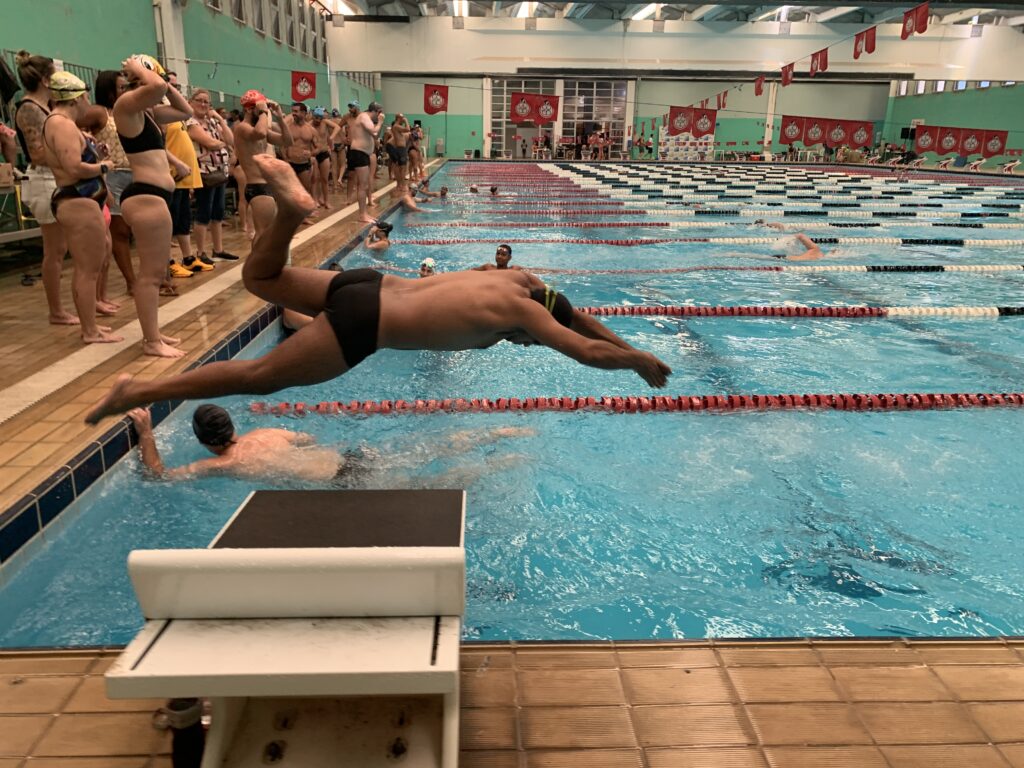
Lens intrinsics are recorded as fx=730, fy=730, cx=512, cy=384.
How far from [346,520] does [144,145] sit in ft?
10.6

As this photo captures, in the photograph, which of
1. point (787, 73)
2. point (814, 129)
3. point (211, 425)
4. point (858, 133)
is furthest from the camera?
point (814, 129)

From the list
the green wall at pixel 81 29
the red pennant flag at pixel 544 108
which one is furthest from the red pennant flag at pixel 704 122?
the green wall at pixel 81 29

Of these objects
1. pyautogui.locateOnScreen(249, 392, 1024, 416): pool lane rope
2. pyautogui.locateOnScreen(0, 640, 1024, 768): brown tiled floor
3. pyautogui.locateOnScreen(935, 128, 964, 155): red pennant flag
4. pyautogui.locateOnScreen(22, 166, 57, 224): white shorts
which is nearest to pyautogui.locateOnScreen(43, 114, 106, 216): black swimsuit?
pyautogui.locateOnScreen(22, 166, 57, 224): white shorts

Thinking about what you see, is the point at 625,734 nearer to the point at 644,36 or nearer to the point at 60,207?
the point at 60,207

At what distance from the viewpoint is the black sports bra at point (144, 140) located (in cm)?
383

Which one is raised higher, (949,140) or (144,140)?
(949,140)

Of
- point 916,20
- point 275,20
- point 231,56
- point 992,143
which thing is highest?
point 275,20

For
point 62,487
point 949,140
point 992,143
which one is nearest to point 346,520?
point 62,487

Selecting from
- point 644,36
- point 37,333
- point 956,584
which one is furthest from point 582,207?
point 644,36

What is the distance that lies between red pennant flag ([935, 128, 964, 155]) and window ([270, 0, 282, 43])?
65.2ft

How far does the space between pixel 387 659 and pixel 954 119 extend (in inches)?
1347

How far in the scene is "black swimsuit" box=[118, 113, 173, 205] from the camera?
151 inches

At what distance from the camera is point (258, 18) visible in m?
17.0

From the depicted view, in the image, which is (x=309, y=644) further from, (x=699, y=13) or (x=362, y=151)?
(x=699, y=13)
